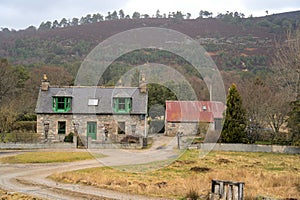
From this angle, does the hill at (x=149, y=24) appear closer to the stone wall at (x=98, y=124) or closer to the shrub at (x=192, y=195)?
the stone wall at (x=98, y=124)

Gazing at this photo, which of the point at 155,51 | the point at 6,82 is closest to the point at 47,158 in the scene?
the point at 6,82

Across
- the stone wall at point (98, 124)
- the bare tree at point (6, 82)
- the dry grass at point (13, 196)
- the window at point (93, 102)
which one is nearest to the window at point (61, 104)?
the stone wall at point (98, 124)

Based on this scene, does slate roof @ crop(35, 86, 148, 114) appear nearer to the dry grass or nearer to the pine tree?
the pine tree

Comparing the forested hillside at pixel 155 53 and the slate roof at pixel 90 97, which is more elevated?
the forested hillside at pixel 155 53

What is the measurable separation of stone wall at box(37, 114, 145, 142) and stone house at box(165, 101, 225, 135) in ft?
26.9

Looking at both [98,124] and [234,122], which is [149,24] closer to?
[98,124]

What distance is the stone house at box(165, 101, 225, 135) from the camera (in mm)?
40281

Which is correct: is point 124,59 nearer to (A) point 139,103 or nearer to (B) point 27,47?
(B) point 27,47

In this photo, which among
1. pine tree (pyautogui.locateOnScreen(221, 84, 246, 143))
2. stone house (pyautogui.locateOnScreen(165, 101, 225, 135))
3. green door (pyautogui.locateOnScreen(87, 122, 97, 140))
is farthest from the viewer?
stone house (pyautogui.locateOnScreen(165, 101, 225, 135))

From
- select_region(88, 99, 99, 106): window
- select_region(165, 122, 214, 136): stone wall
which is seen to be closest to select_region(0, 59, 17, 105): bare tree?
select_region(88, 99, 99, 106): window

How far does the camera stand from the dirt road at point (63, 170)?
12.8 metres

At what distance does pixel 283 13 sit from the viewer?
182 meters

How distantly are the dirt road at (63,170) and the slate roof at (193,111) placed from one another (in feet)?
41.7

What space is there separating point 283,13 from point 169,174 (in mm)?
182025
